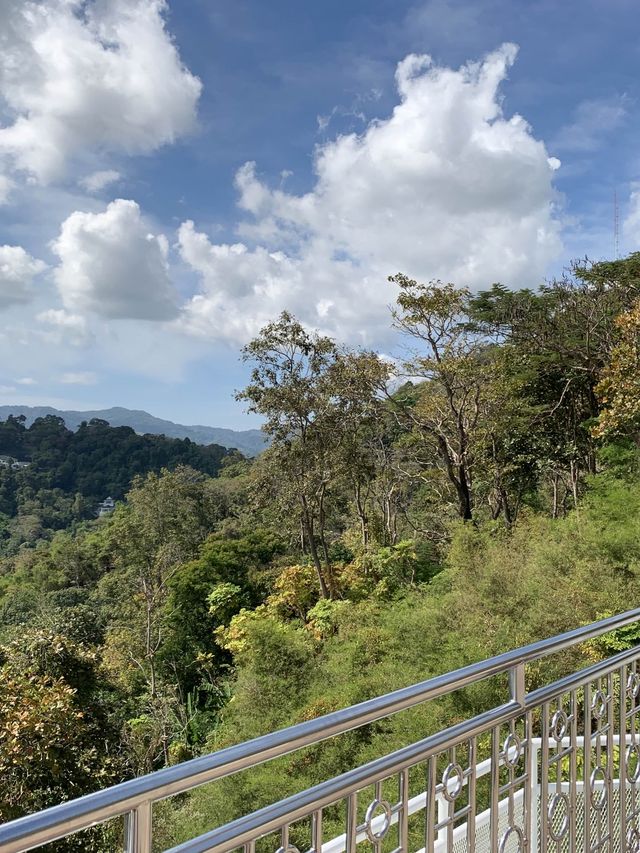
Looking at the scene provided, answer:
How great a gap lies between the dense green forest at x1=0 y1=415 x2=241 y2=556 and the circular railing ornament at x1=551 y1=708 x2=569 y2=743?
3832cm

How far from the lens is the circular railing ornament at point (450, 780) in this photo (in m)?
1.27

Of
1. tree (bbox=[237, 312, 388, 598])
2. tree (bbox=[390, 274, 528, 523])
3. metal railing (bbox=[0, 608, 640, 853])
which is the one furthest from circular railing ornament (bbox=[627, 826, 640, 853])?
tree (bbox=[237, 312, 388, 598])

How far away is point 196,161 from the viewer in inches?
557

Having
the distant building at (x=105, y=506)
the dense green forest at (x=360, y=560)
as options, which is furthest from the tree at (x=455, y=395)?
the distant building at (x=105, y=506)

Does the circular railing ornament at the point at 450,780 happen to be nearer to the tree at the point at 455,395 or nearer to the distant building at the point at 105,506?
the tree at the point at 455,395

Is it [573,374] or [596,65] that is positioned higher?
[596,65]

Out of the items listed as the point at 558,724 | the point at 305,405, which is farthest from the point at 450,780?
the point at 305,405

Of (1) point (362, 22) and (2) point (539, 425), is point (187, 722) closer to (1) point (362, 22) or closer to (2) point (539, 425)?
(2) point (539, 425)

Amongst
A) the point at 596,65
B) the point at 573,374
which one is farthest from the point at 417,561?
the point at 596,65

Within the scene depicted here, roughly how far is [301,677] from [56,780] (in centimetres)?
400

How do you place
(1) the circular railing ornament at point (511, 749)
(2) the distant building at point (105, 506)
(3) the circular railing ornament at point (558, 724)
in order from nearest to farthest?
(1) the circular railing ornament at point (511, 749)
(3) the circular railing ornament at point (558, 724)
(2) the distant building at point (105, 506)

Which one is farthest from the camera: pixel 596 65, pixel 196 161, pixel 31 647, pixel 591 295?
pixel 196 161

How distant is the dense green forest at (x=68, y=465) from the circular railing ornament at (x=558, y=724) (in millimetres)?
38315

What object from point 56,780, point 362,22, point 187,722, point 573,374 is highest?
point 362,22
